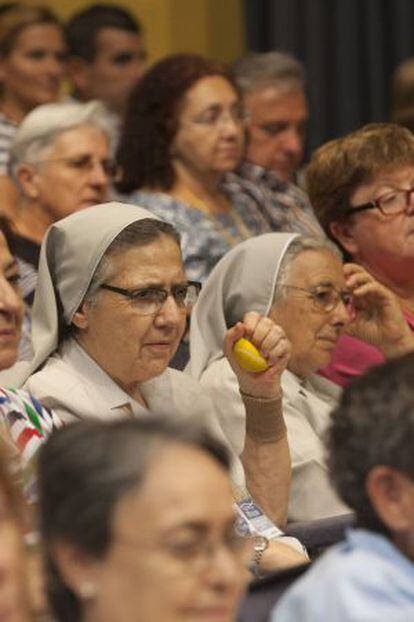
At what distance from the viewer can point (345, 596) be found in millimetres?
2297

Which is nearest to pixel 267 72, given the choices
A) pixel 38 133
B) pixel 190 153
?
pixel 190 153

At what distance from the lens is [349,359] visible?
165 inches

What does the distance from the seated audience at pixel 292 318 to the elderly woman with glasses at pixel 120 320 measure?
0.63 ft

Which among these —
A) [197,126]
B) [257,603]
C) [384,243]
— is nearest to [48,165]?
[197,126]

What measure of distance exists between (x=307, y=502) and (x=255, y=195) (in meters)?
1.68

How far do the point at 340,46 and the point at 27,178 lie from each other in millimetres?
2223

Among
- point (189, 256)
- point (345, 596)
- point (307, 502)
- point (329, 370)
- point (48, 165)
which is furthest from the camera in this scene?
point (48, 165)

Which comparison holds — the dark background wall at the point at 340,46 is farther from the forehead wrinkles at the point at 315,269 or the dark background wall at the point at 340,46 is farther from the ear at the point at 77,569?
the ear at the point at 77,569

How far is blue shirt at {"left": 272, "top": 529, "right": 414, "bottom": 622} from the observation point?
2293 millimetres

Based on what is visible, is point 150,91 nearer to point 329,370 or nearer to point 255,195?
point 255,195

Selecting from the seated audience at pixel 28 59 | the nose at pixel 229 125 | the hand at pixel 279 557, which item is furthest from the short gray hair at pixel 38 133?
the hand at pixel 279 557

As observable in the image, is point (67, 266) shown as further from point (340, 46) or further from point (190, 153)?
point (340, 46)

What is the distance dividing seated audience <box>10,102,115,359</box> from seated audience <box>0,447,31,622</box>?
2.80 meters

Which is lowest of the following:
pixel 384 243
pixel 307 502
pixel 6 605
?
pixel 307 502
